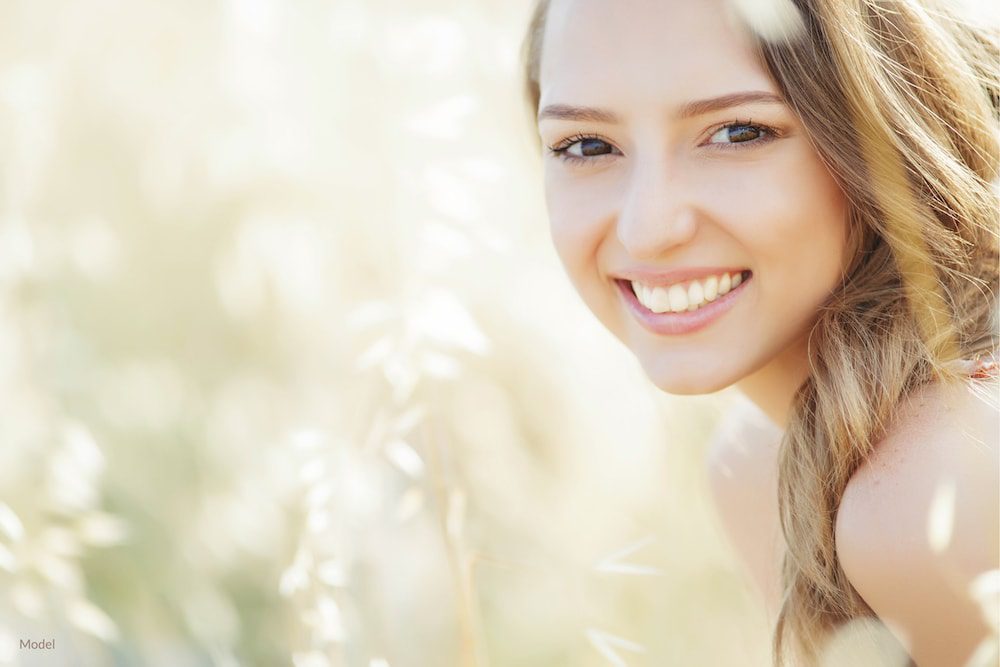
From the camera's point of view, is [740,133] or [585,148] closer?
[740,133]

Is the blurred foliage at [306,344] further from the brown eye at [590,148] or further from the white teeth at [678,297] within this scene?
the white teeth at [678,297]

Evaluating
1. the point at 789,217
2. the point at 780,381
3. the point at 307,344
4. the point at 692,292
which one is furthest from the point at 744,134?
the point at 307,344

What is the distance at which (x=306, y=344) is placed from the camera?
2357mm

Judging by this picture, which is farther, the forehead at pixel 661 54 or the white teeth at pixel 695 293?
the white teeth at pixel 695 293

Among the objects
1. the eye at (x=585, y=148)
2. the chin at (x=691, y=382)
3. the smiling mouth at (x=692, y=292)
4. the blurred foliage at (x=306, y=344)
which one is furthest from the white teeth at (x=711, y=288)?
the blurred foliage at (x=306, y=344)

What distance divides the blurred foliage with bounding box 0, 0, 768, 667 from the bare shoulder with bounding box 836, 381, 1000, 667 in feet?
2.13

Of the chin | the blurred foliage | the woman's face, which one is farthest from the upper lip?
the blurred foliage

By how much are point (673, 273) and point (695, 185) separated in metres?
0.14

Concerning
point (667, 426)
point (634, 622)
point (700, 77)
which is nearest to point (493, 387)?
point (667, 426)

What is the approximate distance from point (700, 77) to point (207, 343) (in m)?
1.34

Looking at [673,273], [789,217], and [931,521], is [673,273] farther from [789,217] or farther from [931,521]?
[931,521]

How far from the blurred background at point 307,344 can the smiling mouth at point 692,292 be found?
43cm

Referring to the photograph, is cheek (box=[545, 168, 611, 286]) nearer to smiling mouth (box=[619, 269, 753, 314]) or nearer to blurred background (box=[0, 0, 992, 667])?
smiling mouth (box=[619, 269, 753, 314])

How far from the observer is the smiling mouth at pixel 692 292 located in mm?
1562
